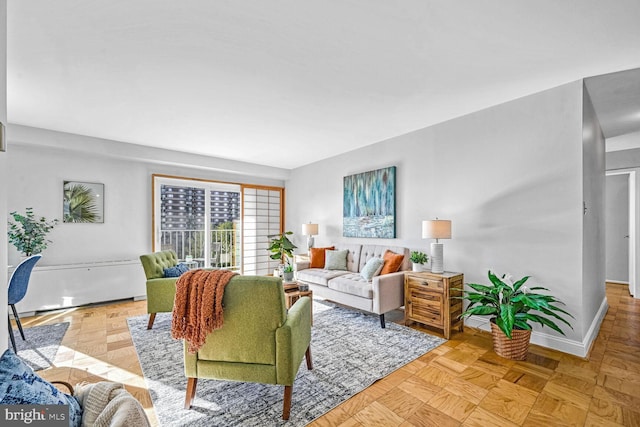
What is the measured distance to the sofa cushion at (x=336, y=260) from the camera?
4664mm

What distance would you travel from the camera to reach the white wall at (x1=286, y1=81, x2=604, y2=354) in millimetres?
2770

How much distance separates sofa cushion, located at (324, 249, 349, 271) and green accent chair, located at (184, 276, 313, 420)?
9.10ft

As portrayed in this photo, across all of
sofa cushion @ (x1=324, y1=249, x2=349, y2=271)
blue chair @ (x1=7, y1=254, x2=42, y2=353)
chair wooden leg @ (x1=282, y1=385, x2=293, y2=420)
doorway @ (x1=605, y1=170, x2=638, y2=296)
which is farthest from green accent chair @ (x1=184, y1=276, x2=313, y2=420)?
doorway @ (x1=605, y1=170, x2=638, y2=296)

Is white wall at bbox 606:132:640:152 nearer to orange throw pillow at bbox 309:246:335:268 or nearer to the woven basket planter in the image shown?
the woven basket planter

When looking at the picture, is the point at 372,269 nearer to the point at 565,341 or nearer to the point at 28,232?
the point at 565,341

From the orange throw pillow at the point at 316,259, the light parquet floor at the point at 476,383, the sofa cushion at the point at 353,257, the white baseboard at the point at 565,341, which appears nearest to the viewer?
the light parquet floor at the point at 476,383

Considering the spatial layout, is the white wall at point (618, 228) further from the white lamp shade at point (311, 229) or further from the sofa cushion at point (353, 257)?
the white lamp shade at point (311, 229)

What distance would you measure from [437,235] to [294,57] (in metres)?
2.36

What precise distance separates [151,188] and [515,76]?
17.9 feet

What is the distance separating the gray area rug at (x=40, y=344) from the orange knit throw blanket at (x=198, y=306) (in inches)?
71.5

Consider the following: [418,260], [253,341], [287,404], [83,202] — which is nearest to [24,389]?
[253,341]

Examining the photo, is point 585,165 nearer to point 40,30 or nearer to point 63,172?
point 40,30

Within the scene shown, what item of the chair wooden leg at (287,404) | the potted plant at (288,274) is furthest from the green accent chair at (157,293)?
the chair wooden leg at (287,404)

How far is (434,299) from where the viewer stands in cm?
325
